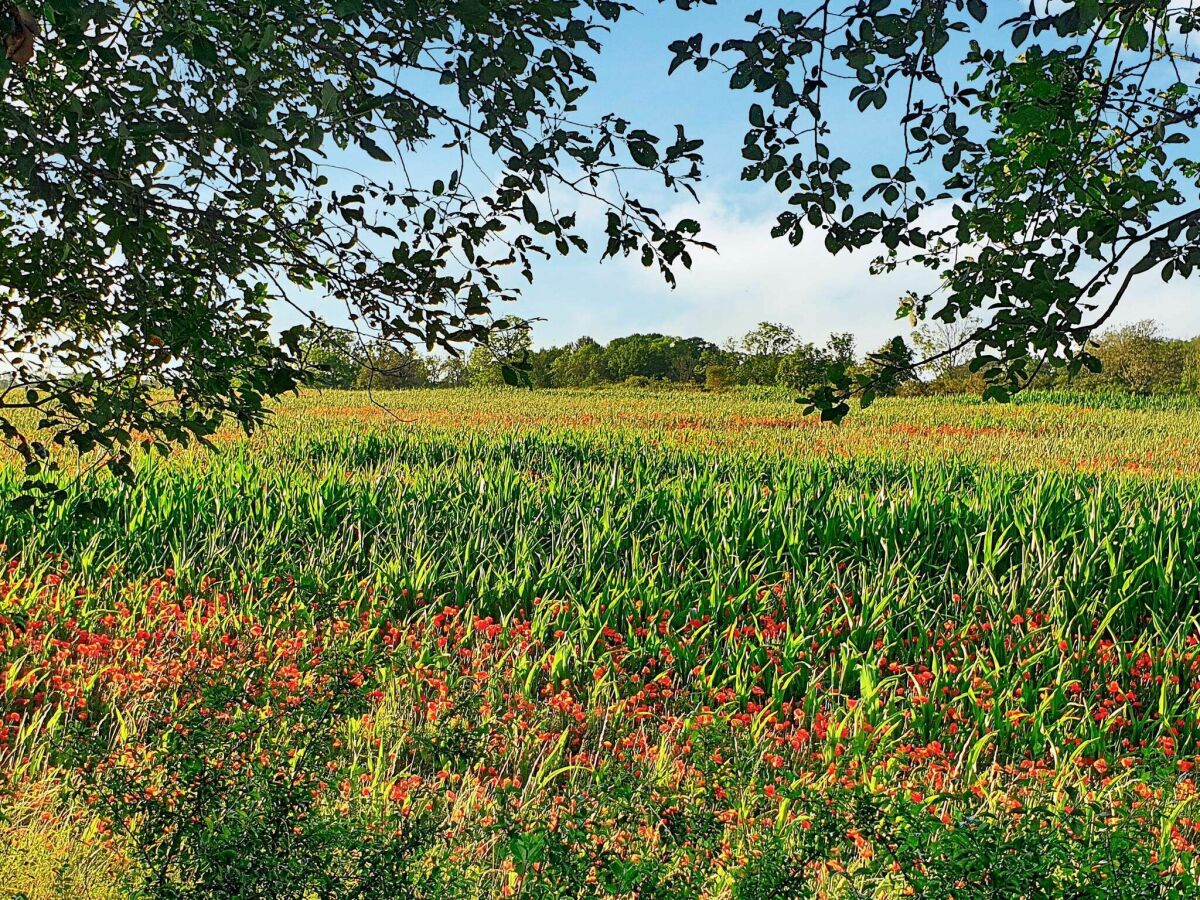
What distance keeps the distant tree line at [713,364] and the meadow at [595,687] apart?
1.09 metres

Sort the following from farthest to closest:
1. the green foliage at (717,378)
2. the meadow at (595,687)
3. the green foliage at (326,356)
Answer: the green foliage at (717,378) < the green foliage at (326,356) < the meadow at (595,687)

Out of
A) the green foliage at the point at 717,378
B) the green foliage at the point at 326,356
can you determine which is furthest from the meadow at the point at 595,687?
the green foliage at the point at 717,378

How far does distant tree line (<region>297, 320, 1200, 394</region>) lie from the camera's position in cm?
296

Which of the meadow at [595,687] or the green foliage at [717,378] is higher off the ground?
the green foliage at [717,378]

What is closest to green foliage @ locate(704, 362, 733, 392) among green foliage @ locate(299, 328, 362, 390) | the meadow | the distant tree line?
the distant tree line

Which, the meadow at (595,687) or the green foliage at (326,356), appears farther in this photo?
the green foliage at (326,356)

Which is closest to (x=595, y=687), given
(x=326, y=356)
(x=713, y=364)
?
(x=326, y=356)

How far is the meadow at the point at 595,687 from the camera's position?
2594mm

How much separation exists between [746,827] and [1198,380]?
139 ft

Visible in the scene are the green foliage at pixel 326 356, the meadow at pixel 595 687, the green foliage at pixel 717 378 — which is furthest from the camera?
the green foliage at pixel 717 378

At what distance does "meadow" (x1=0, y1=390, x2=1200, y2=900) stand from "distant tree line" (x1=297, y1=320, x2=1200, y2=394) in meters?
1.09

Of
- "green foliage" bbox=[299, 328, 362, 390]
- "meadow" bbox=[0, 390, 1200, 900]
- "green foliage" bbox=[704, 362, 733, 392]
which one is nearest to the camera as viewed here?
"meadow" bbox=[0, 390, 1200, 900]

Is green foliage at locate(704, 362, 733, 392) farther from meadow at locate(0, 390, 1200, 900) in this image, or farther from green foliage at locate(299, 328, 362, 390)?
green foliage at locate(299, 328, 362, 390)

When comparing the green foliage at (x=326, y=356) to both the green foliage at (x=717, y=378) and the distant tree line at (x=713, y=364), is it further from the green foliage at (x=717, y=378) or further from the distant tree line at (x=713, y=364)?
the green foliage at (x=717, y=378)
